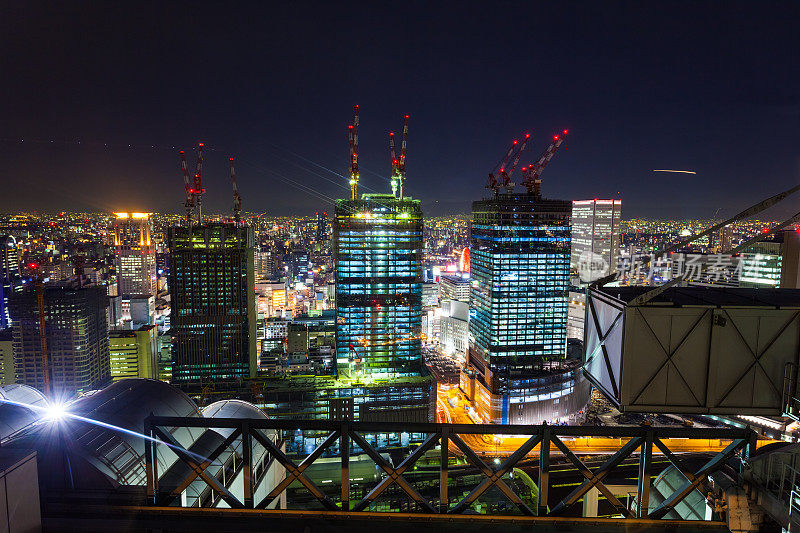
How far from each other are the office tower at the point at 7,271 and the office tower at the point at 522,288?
5413cm

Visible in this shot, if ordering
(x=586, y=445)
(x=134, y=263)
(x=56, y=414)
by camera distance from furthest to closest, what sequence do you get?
(x=134, y=263) < (x=586, y=445) < (x=56, y=414)

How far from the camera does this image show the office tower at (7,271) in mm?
52438

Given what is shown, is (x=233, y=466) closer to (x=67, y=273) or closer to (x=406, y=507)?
(x=406, y=507)

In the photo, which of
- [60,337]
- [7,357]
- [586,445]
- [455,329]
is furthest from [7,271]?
[586,445]

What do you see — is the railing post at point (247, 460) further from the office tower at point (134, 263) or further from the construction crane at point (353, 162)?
the office tower at point (134, 263)

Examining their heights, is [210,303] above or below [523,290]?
below

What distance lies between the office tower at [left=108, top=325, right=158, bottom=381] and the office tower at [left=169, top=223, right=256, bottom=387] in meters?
10.2

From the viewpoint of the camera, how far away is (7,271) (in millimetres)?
57406

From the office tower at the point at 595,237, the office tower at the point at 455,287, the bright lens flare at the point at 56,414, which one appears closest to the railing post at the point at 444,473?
the bright lens flare at the point at 56,414

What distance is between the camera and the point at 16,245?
5581 cm

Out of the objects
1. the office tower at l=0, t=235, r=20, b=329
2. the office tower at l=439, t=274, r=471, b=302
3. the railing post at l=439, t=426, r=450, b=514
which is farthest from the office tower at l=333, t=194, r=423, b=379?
the office tower at l=0, t=235, r=20, b=329

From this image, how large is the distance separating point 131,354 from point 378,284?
1233 inches

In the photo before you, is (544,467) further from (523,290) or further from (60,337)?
(60,337)

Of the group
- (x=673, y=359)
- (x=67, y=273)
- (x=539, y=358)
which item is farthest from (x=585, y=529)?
(x=67, y=273)
